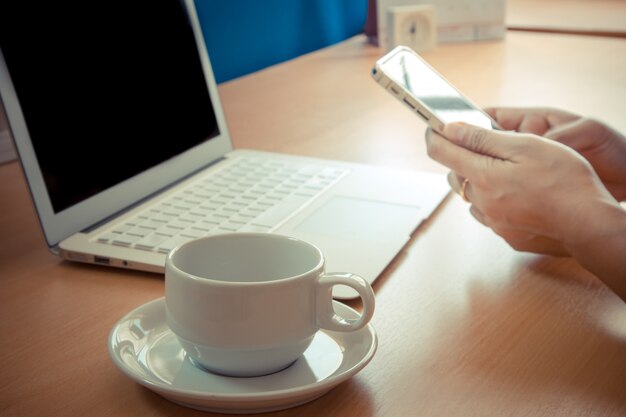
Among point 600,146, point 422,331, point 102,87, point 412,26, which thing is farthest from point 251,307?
point 412,26

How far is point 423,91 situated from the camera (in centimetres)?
89

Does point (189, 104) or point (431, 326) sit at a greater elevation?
point (189, 104)

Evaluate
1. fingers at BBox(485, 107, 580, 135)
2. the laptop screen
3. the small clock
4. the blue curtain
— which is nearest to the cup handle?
the laptop screen

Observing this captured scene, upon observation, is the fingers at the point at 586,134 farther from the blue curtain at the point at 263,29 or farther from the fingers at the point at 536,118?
the blue curtain at the point at 263,29

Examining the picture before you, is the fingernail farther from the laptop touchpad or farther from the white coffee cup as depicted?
the white coffee cup

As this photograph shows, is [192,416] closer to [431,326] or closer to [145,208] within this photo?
[431,326]

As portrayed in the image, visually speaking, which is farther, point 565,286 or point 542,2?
point 542,2

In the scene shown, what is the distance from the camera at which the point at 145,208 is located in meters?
0.91

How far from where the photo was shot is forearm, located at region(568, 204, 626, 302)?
0.71 meters

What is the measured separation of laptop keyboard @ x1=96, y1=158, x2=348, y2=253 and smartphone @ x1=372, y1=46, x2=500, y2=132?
186mm

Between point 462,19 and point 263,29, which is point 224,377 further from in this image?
point 263,29

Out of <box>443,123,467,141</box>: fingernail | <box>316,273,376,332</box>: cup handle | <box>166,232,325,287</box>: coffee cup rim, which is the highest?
<box>166,232,325,287</box>: coffee cup rim

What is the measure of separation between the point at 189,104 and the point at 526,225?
19.5 inches

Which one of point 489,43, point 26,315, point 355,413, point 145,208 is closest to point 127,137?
point 145,208
